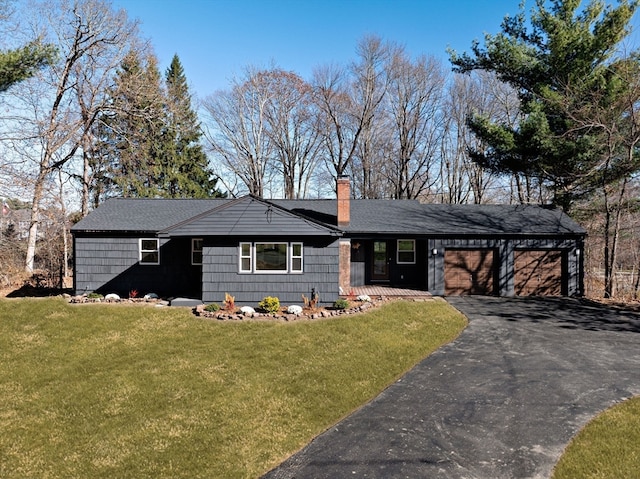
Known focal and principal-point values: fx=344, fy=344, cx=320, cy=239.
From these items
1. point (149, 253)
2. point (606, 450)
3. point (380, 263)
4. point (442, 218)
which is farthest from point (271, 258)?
point (606, 450)

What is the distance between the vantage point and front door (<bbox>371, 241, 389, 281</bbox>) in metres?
16.5

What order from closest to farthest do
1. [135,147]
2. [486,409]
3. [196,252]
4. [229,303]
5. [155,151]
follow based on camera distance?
[486,409]
[229,303]
[196,252]
[135,147]
[155,151]

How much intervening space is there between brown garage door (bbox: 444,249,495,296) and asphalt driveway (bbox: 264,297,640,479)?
5.05 m

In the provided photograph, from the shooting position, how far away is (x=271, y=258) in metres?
12.5

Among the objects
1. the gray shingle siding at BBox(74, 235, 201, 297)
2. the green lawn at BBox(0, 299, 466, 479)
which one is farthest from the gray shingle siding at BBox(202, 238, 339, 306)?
the gray shingle siding at BBox(74, 235, 201, 297)

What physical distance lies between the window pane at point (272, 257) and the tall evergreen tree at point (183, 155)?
19515 mm

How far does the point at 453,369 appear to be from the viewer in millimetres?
7371

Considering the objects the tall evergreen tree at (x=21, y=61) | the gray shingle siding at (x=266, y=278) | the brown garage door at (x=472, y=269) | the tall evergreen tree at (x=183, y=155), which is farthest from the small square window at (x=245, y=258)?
the tall evergreen tree at (x=183, y=155)

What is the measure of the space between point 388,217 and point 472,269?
173 inches

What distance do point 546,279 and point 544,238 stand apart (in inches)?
71.3

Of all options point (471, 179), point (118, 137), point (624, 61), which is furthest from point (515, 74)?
point (118, 137)

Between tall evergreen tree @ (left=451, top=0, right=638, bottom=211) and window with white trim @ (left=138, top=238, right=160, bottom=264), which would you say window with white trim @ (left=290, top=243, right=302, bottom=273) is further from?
tall evergreen tree @ (left=451, top=0, right=638, bottom=211)

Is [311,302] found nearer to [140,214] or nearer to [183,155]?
[140,214]

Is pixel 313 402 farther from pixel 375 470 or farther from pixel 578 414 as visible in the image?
pixel 578 414
